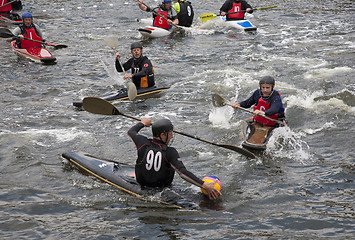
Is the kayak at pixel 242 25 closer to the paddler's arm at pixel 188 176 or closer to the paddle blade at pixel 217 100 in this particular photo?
the paddle blade at pixel 217 100

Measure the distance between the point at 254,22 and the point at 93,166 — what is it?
1393cm

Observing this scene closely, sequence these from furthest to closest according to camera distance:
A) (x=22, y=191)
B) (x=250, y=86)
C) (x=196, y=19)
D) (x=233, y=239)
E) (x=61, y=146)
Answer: (x=196, y=19) < (x=250, y=86) < (x=61, y=146) < (x=22, y=191) < (x=233, y=239)

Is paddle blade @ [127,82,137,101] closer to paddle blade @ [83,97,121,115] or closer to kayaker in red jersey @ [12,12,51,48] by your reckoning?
→ paddle blade @ [83,97,121,115]

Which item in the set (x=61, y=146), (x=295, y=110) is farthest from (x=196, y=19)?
(x=61, y=146)

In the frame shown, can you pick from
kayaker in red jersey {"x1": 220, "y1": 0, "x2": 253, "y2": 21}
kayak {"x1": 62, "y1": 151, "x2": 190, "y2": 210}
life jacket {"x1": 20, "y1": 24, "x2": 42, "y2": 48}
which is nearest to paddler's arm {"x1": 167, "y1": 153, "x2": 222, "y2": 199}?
kayak {"x1": 62, "y1": 151, "x2": 190, "y2": 210}

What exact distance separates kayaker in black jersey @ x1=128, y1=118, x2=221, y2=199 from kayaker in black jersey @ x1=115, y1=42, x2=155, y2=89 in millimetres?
4716

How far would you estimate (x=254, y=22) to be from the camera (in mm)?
19453

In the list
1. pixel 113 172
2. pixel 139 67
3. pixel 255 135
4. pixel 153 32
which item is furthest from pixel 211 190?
pixel 153 32

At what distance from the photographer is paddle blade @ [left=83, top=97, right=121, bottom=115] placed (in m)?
7.52

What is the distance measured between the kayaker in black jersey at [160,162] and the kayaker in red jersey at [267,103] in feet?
8.32

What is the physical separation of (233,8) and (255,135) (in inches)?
421

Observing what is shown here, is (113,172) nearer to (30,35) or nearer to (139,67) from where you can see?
(139,67)

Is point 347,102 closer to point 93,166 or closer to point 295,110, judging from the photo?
point 295,110

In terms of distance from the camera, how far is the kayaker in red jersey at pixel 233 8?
58.2 ft
